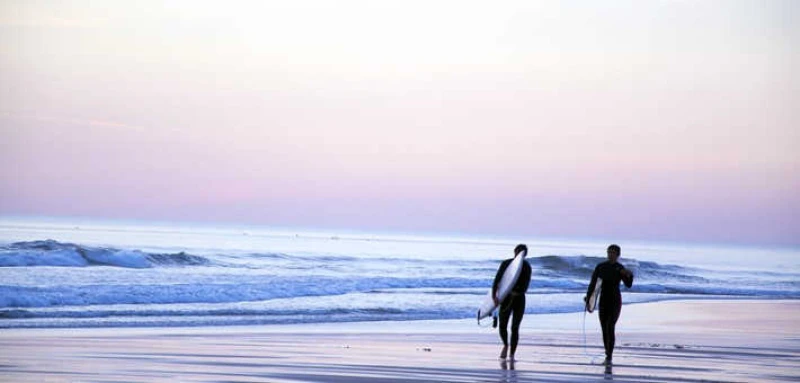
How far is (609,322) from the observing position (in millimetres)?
16719

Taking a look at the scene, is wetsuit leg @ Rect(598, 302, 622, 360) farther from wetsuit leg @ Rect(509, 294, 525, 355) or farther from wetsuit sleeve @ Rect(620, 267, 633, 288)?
wetsuit leg @ Rect(509, 294, 525, 355)

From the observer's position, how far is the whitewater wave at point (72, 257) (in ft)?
132

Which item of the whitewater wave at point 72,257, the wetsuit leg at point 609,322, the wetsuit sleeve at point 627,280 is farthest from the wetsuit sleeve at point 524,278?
the whitewater wave at point 72,257

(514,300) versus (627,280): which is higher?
(627,280)

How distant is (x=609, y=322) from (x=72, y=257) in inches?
1119

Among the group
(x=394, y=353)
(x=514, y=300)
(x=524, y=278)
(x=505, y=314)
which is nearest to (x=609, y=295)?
(x=524, y=278)

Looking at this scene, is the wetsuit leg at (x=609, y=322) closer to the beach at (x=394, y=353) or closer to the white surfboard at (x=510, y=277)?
the beach at (x=394, y=353)

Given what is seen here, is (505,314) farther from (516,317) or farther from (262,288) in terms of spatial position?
(262,288)

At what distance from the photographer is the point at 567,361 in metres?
16.3

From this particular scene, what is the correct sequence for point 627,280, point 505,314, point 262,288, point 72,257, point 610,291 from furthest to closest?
point 72,257 < point 262,288 < point 505,314 < point 610,291 < point 627,280

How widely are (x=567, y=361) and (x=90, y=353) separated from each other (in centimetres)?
619

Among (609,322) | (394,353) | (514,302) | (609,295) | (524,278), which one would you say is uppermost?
(524,278)

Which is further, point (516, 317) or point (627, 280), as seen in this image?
point (516, 317)

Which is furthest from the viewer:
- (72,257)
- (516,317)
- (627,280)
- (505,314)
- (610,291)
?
(72,257)
